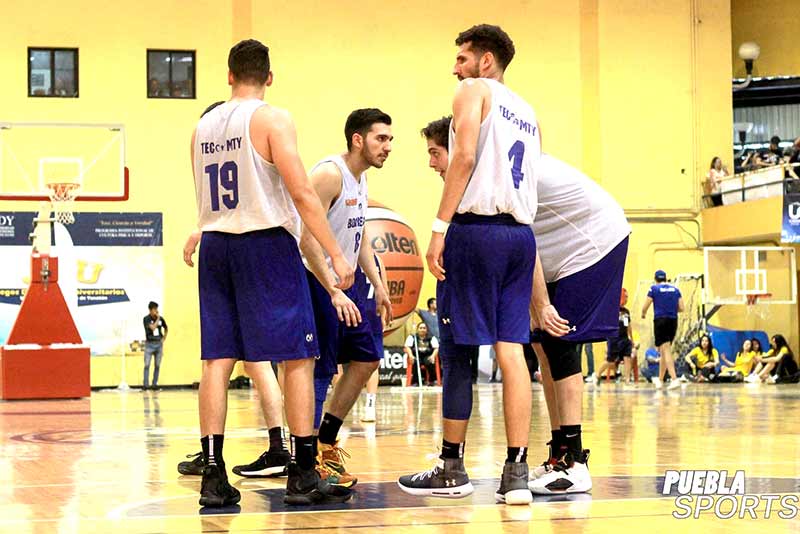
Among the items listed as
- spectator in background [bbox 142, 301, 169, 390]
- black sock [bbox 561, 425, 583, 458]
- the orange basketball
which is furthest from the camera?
spectator in background [bbox 142, 301, 169, 390]

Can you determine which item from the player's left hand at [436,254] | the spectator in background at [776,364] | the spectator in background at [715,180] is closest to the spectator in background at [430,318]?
the spectator in background at [776,364]

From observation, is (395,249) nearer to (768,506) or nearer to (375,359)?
(375,359)

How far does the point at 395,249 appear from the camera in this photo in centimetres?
1984

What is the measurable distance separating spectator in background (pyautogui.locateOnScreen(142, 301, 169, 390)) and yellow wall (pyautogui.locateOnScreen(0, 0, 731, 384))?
0.79 metres

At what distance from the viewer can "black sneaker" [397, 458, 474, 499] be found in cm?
521

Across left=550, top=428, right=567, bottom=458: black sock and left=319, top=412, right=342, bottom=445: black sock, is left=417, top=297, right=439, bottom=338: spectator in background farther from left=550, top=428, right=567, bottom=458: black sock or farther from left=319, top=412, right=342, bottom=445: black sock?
left=550, top=428, right=567, bottom=458: black sock

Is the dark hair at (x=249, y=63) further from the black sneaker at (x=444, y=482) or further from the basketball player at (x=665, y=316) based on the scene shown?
the basketball player at (x=665, y=316)

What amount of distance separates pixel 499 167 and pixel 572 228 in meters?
0.76

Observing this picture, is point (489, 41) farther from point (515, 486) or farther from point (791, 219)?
point (791, 219)

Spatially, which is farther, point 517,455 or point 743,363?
point 743,363

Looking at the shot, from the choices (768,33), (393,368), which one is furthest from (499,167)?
(768,33)

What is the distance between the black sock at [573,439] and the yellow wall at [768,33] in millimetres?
22803

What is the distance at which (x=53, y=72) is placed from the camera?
2256cm

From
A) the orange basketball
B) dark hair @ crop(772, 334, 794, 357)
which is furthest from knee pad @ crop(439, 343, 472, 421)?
dark hair @ crop(772, 334, 794, 357)
